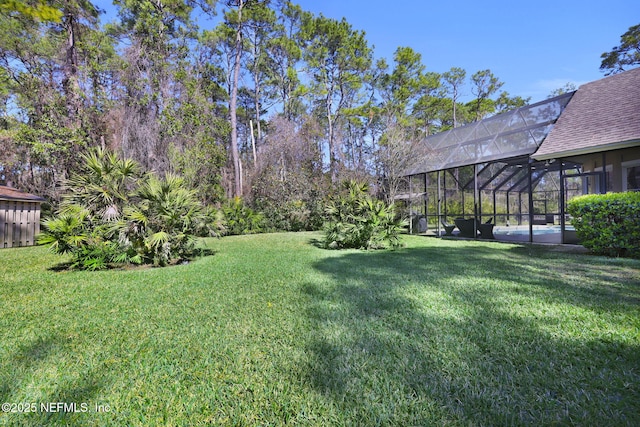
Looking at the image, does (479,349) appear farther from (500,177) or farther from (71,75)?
(71,75)

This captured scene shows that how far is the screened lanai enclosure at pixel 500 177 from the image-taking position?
10.1m

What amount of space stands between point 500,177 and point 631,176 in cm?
635

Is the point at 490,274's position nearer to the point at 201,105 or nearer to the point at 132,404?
the point at 132,404

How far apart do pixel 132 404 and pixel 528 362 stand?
2.83 metres

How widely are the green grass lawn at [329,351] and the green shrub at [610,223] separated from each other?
2.94 metres

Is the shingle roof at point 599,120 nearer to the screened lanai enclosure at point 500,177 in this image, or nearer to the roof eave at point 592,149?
the roof eave at point 592,149

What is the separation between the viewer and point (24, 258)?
7.27 m

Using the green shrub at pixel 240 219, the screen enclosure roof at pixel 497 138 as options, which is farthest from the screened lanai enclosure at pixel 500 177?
the green shrub at pixel 240 219

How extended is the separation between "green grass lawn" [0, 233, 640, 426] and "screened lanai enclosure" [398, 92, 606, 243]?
667cm

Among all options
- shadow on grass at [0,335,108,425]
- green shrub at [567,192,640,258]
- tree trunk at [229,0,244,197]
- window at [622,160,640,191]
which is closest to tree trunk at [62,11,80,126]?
tree trunk at [229,0,244,197]

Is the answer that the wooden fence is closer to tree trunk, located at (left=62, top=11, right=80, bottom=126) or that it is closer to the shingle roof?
tree trunk, located at (left=62, top=11, right=80, bottom=126)

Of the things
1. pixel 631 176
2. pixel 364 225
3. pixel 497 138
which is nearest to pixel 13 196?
pixel 364 225

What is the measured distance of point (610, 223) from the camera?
6.79m

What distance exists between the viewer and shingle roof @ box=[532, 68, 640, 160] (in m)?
7.92
